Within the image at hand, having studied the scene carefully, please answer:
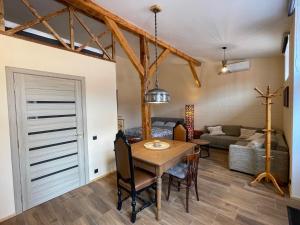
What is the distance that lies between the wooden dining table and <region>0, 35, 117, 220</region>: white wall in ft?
3.27

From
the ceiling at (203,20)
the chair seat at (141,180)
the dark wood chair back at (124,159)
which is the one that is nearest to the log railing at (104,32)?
the ceiling at (203,20)

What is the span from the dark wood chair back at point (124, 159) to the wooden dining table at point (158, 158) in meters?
0.23

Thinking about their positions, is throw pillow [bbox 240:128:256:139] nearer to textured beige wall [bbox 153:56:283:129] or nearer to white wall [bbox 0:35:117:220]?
textured beige wall [bbox 153:56:283:129]

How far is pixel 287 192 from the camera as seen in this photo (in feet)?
8.83

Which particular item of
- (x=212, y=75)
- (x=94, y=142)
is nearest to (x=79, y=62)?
(x=94, y=142)

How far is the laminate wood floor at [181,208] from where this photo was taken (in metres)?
2.13

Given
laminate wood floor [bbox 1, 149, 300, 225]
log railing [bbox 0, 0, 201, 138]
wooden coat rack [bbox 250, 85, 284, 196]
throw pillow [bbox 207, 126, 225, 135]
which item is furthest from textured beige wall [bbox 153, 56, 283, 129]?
laminate wood floor [bbox 1, 149, 300, 225]

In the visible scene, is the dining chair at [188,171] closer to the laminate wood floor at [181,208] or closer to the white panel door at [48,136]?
the laminate wood floor at [181,208]

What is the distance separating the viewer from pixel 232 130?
216 inches

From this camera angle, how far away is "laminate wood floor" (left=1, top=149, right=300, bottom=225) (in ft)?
6.98

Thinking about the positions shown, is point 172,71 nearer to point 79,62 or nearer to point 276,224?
point 79,62

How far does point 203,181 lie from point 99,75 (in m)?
2.95

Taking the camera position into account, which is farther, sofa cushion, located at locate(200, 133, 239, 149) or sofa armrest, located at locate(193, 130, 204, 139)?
sofa armrest, located at locate(193, 130, 204, 139)

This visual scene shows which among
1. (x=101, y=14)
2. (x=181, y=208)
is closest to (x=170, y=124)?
(x=181, y=208)
